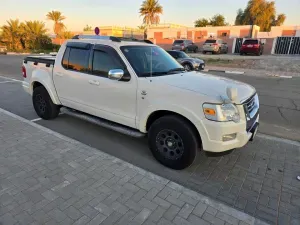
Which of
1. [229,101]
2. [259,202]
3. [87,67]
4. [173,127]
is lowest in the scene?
[259,202]

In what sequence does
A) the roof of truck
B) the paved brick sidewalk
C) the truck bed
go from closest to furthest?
1. the paved brick sidewalk
2. the roof of truck
3. the truck bed

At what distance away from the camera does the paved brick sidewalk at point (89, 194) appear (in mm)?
2420

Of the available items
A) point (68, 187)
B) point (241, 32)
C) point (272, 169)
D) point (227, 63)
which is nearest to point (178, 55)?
point (227, 63)

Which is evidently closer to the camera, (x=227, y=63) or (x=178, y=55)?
(x=178, y=55)

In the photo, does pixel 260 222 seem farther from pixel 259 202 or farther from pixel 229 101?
pixel 229 101

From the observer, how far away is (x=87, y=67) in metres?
4.14

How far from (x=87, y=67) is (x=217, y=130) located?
2607 millimetres

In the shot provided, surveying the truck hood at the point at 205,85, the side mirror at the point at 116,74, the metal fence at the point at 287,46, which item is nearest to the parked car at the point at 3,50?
the side mirror at the point at 116,74

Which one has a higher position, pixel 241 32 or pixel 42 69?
pixel 241 32

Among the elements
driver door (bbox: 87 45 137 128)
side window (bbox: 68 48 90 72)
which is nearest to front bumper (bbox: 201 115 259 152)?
driver door (bbox: 87 45 137 128)

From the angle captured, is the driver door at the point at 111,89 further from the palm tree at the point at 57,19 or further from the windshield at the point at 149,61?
the palm tree at the point at 57,19

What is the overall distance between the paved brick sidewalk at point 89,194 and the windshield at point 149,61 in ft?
4.97

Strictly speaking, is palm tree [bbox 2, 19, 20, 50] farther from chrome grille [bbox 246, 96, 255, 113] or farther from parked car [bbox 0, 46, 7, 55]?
chrome grille [bbox 246, 96, 255, 113]

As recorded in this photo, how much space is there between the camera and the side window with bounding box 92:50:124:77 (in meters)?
3.74
